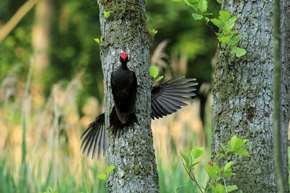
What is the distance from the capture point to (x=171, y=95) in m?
2.87

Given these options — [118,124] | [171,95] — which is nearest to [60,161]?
[171,95]

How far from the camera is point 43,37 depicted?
11.2m

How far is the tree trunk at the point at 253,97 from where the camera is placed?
2.23 m

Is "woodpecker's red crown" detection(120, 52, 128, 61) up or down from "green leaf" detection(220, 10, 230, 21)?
down

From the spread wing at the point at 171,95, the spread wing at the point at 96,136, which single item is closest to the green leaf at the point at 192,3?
the spread wing at the point at 171,95

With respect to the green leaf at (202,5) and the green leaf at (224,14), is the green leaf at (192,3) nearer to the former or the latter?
the green leaf at (202,5)

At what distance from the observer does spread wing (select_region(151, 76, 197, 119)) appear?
2781 mm

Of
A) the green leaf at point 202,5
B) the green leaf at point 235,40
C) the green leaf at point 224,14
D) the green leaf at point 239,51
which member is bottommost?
the green leaf at point 239,51

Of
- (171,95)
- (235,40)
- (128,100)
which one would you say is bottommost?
(128,100)

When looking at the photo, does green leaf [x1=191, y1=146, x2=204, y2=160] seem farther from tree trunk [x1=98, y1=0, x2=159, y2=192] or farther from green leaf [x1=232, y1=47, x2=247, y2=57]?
green leaf [x1=232, y1=47, x2=247, y2=57]

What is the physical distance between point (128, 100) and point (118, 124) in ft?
0.46

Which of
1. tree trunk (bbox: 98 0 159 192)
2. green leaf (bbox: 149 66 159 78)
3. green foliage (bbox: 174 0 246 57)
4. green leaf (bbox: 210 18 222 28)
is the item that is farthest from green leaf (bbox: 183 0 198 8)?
green leaf (bbox: 149 66 159 78)

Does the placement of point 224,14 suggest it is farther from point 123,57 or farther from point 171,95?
point 171,95

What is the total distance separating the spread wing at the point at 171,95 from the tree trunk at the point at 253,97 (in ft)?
1.56
